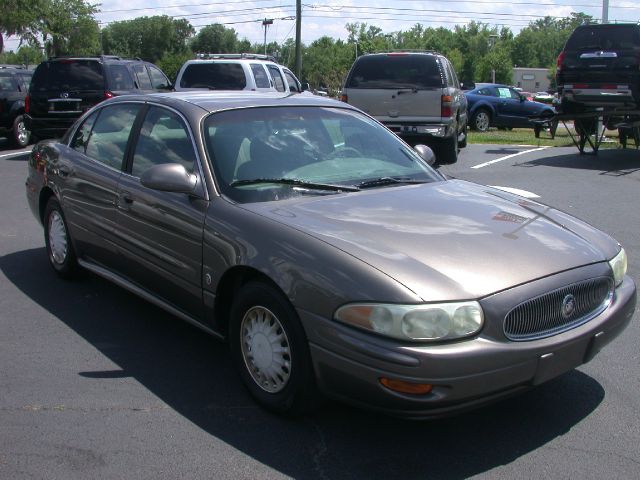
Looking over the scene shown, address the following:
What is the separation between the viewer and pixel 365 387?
3197mm

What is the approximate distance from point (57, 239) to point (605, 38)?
11.5 metres

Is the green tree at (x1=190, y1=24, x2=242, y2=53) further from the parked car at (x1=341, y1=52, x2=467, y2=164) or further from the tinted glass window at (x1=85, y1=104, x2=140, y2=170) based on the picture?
the tinted glass window at (x1=85, y1=104, x2=140, y2=170)

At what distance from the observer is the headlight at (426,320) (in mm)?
3104

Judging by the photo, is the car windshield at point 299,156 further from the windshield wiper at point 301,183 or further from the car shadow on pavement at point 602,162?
the car shadow on pavement at point 602,162

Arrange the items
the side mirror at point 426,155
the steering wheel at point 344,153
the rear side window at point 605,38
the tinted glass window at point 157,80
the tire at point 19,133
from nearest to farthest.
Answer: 1. the steering wheel at point 344,153
2. the side mirror at point 426,155
3. the rear side window at point 605,38
4. the tinted glass window at point 157,80
5. the tire at point 19,133

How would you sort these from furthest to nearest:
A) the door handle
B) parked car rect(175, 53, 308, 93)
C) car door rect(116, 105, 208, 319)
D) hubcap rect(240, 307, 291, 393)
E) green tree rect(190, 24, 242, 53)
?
green tree rect(190, 24, 242, 53)
parked car rect(175, 53, 308, 93)
the door handle
car door rect(116, 105, 208, 319)
hubcap rect(240, 307, 291, 393)

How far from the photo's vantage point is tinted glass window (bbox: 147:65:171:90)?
1536 cm

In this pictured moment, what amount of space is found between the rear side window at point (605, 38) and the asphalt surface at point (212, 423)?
34.9 ft

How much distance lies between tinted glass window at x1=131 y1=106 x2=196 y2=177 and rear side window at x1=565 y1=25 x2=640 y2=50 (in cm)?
1150

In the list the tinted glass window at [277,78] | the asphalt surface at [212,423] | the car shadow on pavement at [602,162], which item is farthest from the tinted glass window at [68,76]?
the asphalt surface at [212,423]

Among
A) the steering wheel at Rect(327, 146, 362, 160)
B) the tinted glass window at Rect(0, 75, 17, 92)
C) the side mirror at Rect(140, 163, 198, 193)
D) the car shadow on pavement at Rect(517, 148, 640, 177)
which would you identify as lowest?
the car shadow on pavement at Rect(517, 148, 640, 177)

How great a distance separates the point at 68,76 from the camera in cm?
1419

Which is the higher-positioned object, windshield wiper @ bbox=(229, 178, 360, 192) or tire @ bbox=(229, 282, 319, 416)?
windshield wiper @ bbox=(229, 178, 360, 192)

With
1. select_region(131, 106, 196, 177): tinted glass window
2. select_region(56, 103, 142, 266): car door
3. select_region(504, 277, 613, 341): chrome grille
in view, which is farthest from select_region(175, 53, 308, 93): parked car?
select_region(504, 277, 613, 341): chrome grille
